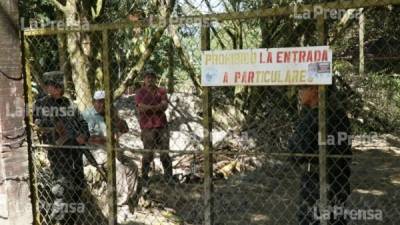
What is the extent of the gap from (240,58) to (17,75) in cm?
187

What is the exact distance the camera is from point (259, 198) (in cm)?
773

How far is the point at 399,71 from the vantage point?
13.8m

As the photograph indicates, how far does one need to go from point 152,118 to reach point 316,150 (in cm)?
356

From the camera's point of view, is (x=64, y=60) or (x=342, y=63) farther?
(x=342, y=63)

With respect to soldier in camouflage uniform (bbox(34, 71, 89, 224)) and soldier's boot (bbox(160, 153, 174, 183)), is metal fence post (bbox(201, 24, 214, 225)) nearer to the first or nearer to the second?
soldier in camouflage uniform (bbox(34, 71, 89, 224))

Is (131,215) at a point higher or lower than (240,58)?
lower

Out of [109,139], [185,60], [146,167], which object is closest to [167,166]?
[146,167]

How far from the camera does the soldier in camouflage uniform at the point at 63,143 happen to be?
192 inches

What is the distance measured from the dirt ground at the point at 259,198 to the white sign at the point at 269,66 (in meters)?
1.97

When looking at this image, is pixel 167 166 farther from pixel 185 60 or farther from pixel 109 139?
pixel 109 139

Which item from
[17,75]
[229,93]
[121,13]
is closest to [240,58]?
[17,75]

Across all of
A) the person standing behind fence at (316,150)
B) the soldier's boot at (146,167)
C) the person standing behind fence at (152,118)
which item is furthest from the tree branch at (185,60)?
the person standing behind fence at (316,150)

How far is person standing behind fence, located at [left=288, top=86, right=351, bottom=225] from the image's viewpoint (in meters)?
3.95

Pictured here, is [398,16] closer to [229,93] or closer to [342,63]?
[342,63]
